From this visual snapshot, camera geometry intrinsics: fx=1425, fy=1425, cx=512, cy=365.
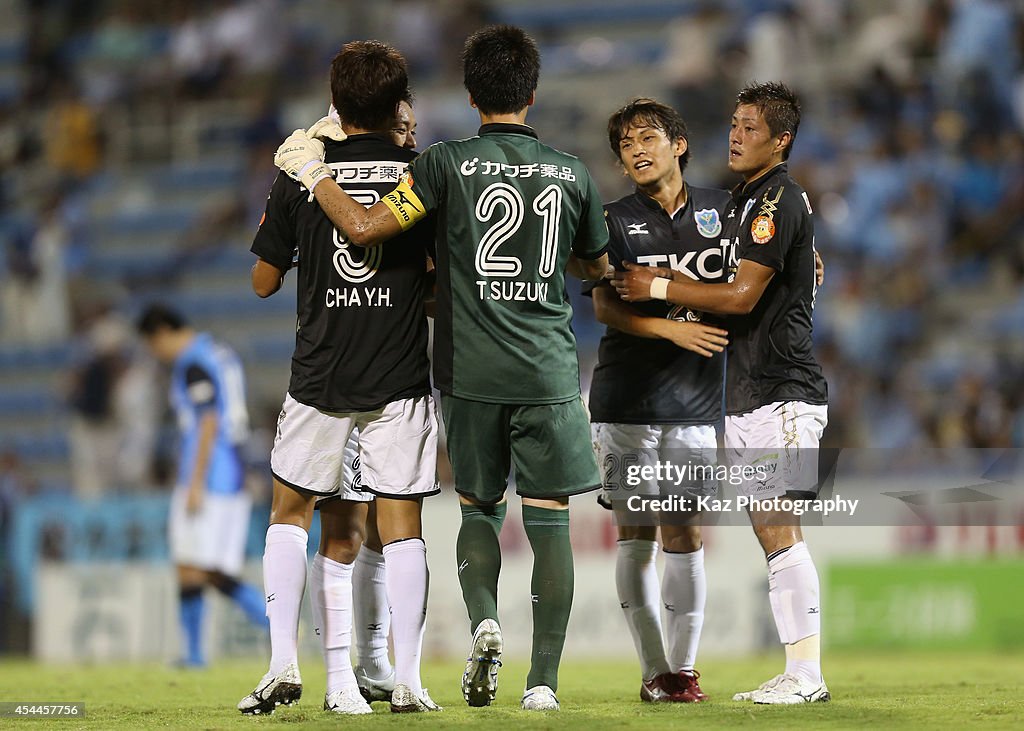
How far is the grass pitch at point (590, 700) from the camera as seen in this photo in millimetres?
5258

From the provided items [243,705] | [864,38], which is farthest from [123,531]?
[864,38]

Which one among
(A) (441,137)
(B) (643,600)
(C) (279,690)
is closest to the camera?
(C) (279,690)

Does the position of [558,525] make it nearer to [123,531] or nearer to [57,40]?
[123,531]

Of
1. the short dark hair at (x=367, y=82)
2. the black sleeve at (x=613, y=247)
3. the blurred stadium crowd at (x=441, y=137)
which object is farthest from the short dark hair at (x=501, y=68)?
the blurred stadium crowd at (x=441, y=137)

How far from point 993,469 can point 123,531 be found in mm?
7890

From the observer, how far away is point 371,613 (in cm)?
625

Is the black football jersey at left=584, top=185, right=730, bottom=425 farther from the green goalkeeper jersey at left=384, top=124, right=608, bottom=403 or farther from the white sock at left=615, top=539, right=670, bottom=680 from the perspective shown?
the green goalkeeper jersey at left=384, top=124, right=608, bottom=403

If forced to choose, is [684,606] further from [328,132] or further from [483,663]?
[328,132]

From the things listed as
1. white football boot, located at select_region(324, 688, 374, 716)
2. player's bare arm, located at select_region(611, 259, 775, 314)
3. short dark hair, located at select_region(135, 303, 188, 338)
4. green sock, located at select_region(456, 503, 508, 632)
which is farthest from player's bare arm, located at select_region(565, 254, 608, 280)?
short dark hair, located at select_region(135, 303, 188, 338)

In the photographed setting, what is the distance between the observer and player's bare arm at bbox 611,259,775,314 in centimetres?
596

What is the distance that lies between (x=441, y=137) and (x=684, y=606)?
11767 mm

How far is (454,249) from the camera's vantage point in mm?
5648

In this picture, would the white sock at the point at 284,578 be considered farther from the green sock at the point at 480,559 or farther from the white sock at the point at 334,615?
the green sock at the point at 480,559

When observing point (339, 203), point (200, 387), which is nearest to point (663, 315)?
point (339, 203)
